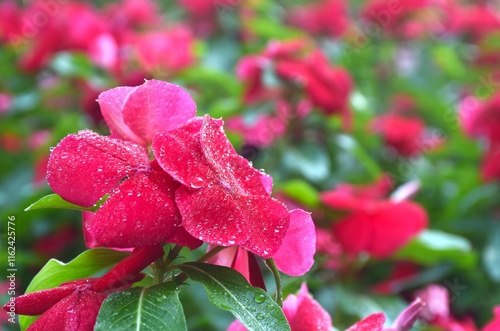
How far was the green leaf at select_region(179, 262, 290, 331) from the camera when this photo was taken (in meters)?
0.46

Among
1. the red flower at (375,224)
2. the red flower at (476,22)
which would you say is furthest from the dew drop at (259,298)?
the red flower at (476,22)

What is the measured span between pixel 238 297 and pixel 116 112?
18 centimetres

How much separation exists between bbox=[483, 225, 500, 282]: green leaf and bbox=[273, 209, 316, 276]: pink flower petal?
0.76 metres

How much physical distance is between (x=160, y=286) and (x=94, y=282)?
0.15ft

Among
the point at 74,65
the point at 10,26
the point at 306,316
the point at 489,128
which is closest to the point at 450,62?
the point at 489,128

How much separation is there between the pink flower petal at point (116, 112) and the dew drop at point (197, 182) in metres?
0.09

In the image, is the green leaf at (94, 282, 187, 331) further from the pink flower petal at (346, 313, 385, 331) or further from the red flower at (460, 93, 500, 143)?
the red flower at (460, 93, 500, 143)

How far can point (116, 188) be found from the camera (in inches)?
18.9

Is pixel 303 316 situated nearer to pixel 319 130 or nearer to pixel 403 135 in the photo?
pixel 319 130

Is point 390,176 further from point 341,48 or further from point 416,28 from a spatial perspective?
point 416,28

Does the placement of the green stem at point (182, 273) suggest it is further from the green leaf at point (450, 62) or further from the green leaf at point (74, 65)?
the green leaf at point (450, 62)

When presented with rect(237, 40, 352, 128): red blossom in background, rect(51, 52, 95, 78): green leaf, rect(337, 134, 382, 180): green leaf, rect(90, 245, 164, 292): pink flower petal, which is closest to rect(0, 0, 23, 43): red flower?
rect(51, 52, 95, 78): green leaf

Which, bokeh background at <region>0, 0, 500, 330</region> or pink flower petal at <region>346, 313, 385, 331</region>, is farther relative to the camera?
bokeh background at <region>0, 0, 500, 330</region>

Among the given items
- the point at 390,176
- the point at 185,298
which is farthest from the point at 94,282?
the point at 390,176
